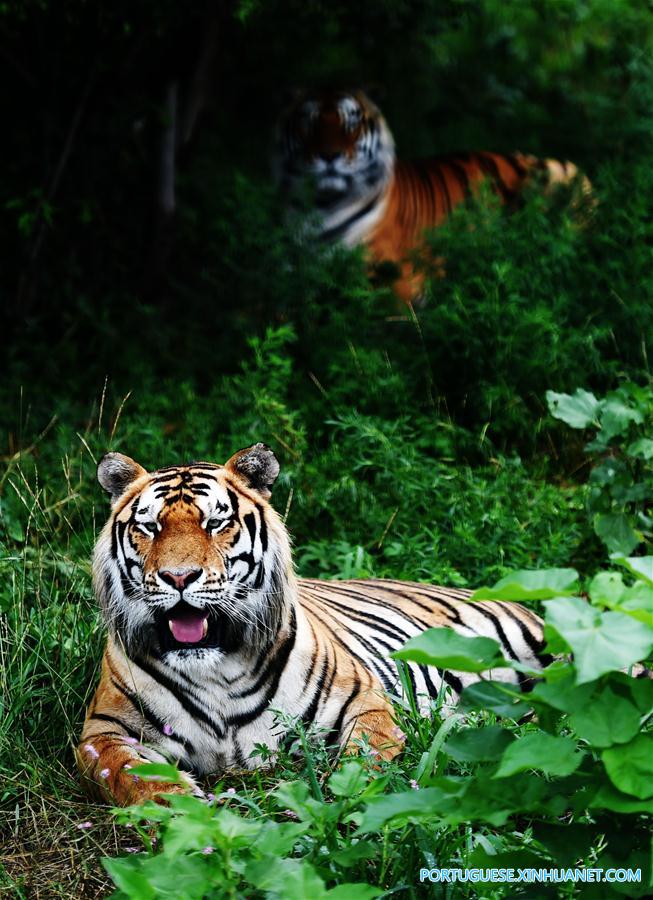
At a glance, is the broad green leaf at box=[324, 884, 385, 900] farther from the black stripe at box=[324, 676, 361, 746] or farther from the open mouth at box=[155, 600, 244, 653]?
the black stripe at box=[324, 676, 361, 746]

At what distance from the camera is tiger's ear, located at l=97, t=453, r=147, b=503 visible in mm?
3236

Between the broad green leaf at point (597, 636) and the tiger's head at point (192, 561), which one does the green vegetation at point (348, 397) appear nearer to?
the broad green leaf at point (597, 636)

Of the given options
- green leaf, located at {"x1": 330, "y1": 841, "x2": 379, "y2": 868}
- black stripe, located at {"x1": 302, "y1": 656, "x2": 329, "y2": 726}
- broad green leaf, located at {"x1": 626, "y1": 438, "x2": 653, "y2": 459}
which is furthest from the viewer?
broad green leaf, located at {"x1": 626, "y1": 438, "x2": 653, "y2": 459}

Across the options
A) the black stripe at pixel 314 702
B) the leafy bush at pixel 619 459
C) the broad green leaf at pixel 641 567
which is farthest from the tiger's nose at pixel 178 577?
the leafy bush at pixel 619 459

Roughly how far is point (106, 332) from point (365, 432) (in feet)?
6.99

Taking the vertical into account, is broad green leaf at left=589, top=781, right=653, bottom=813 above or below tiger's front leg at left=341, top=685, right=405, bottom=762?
above

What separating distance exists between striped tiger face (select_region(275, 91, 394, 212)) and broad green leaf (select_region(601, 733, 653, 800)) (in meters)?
5.63

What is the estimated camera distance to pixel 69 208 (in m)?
7.25

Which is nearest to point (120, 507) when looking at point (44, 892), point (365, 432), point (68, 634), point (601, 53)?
point (68, 634)

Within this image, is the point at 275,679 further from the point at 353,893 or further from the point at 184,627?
the point at 353,893

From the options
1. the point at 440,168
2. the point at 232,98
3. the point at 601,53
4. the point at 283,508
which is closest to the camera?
the point at 283,508

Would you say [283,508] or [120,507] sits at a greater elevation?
[120,507]

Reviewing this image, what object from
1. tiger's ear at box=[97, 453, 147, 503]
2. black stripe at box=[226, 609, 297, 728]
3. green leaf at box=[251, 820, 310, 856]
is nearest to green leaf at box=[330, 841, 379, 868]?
green leaf at box=[251, 820, 310, 856]

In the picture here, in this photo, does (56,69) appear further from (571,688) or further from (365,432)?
(571,688)
